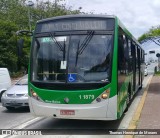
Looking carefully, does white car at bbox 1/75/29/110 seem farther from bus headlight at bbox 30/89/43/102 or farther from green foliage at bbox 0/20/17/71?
green foliage at bbox 0/20/17/71

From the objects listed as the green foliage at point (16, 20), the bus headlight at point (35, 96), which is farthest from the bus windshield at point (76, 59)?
the green foliage at point (16, 20)

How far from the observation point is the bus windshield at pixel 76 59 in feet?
31.1

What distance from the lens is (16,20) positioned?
56312 mm

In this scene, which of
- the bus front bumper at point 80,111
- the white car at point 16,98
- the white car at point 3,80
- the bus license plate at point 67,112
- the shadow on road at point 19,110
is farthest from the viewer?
the white car at point 3,80

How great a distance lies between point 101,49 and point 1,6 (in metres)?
54.6

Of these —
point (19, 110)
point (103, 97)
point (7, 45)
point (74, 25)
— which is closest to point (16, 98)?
point (19, 110)

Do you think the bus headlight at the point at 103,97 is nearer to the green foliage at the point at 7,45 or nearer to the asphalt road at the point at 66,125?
the asphalt road at the point at 66,125

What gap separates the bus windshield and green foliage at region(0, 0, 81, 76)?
3345 cm

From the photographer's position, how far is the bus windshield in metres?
9.47

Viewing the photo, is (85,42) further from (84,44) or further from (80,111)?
(80,111)

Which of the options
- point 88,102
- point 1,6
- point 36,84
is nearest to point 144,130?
point 88,102

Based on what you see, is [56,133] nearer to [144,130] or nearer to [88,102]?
[88,102]

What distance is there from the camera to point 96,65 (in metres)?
9.52

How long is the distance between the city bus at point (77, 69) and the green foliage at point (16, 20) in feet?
109
